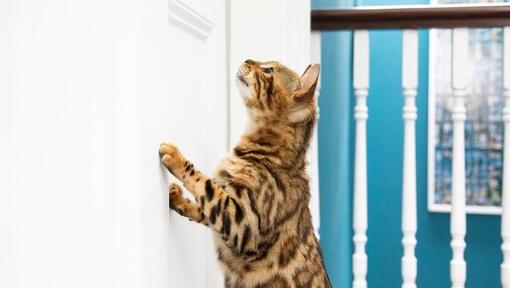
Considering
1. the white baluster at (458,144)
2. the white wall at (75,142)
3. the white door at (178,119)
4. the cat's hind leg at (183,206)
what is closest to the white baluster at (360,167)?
the white baluster at (458,144)

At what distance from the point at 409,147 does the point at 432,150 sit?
165 centimetres

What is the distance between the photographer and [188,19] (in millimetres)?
929

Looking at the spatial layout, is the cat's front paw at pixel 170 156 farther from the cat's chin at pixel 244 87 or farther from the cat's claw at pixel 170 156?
the cat's chin at pixel 244 87

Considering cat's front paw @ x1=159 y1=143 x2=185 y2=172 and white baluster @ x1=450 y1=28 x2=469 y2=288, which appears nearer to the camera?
cat's front paw @ x1=159 y1=143 x2=185 y2=172

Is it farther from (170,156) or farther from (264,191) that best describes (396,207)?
(170,156)

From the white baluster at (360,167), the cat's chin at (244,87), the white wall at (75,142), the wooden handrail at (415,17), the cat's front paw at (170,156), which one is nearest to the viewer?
the white wall at (75,142)

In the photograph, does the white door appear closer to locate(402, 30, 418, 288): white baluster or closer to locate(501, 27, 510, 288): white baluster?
locate(402, 30, 418, 288): white baluster

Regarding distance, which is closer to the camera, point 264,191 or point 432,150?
point 264,191

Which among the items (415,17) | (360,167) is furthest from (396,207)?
(415,17)

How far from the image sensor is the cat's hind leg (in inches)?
34.3

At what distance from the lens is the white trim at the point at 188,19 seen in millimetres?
859

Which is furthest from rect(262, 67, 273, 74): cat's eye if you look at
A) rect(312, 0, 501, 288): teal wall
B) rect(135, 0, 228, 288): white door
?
rect(312, 0, 501, 288): teal wall

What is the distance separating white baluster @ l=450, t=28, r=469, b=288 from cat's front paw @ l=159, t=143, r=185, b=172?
86 cm

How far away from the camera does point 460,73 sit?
4.76 feet
